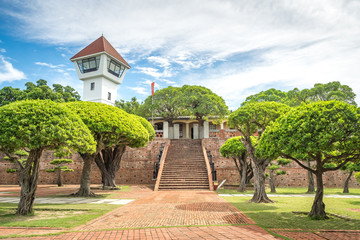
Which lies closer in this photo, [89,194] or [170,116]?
[89,194]

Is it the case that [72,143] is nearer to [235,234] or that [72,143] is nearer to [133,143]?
[235,234]

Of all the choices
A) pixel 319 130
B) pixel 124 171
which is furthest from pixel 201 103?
pixel 319 130

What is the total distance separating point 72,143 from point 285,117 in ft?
24.9

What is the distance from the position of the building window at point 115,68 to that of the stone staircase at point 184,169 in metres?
19.3

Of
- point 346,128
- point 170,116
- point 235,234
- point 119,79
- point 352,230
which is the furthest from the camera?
point 119,79

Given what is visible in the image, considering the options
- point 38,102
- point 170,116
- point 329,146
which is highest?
point 170,116

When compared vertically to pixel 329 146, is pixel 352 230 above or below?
below

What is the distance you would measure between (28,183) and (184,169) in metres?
13.7

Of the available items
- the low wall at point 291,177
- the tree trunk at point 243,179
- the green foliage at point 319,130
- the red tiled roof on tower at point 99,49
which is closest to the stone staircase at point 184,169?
the low wall at point 291,177

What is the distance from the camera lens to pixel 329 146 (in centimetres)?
767

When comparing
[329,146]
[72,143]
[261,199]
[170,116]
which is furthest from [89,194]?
[170,116]

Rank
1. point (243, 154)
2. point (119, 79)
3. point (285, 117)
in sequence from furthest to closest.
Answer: point (119, 79) → point (243, 154) → point (285, 117)

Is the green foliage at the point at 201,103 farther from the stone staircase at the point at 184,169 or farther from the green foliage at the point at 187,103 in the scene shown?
the stone staircase at the point at 184,169

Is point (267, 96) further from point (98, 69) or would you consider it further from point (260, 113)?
point (260, 113)
